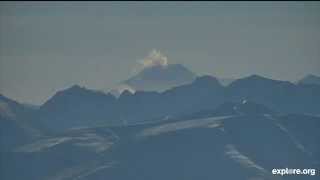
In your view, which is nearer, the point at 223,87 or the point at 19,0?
the point at 19,0

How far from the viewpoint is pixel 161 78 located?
18531 mm

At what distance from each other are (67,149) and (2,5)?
3.99m

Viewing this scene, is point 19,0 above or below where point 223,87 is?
above

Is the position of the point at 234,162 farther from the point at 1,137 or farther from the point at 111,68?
the point at 1,137

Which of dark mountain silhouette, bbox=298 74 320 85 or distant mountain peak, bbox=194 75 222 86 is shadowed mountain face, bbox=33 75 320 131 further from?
dark mountain silhouette, bbox=298 74 320 85

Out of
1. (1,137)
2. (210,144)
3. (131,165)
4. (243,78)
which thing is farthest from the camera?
(210,144)

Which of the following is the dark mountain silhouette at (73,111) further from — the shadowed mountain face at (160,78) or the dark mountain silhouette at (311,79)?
the dark mountain silhouette at (311,79)

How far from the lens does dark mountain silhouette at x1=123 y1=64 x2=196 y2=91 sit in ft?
58.2

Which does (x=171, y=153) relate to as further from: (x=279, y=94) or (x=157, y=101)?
(x=279, y=94)

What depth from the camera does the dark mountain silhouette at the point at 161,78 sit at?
17750 millimetres

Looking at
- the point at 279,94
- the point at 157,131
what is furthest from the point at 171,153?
the point at 279,94

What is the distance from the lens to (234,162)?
2133 centimetres

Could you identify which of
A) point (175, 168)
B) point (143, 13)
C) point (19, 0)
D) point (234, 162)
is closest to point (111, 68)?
point (143, 13)

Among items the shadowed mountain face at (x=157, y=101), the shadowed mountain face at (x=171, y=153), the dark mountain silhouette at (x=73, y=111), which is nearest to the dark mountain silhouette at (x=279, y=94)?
the shadowed mountain face at (x=157, y=101)
